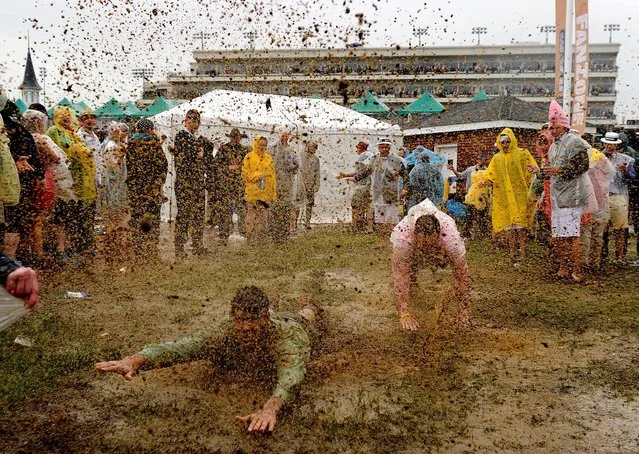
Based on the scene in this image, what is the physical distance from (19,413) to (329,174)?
39.0ft

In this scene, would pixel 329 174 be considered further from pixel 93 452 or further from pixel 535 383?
pixel 93 452

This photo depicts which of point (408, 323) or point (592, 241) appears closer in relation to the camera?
point (408, 323)

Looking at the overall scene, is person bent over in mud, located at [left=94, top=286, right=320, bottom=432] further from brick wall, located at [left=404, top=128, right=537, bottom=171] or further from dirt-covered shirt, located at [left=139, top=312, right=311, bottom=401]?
brick wall, located at [left=404, top=128, right=537, bottom=171]

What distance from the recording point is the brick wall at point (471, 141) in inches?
832

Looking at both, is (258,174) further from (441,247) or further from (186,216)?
(441,247)

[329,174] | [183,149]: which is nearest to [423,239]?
[183,149]

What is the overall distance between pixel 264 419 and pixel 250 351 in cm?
63

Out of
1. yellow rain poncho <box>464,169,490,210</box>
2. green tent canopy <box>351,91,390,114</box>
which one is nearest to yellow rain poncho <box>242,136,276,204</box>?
yellow rain poncho <box>464,169,490,210</box>

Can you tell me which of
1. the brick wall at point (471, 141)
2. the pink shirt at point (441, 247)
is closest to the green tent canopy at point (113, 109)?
the brick wall at point (471, 141)

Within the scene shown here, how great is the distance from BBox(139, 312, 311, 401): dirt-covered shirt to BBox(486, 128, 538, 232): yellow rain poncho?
5466 millimetres

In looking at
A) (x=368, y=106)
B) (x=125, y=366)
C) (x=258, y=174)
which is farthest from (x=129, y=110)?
(x=125, y=366)

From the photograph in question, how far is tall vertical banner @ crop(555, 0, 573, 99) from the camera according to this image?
14.0 metres

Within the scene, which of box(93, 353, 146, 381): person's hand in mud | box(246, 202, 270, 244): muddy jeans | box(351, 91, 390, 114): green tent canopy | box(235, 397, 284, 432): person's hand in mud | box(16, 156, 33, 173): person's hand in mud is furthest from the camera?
box(351, 91, 390, 114): green tent canopy

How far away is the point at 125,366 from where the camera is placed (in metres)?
3.27
